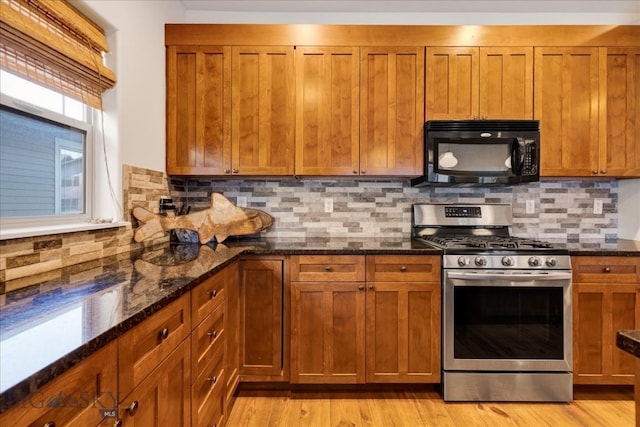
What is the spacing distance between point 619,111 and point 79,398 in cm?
331

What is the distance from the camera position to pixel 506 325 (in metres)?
2.06

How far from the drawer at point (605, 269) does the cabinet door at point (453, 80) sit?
1.17m

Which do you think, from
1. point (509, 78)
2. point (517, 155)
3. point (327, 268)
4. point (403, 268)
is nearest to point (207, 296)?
point (327, 268)

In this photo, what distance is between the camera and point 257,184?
2.73m

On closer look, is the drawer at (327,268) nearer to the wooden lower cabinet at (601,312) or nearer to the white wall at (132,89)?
the white wall at (132,89)

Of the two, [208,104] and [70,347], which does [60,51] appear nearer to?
[208,104]

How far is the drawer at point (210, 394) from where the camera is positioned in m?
1.37

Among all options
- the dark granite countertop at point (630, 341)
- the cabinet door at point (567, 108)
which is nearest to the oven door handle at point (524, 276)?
the cabinet door at point (567, 108)

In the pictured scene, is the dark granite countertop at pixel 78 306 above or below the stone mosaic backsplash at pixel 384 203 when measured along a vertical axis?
below

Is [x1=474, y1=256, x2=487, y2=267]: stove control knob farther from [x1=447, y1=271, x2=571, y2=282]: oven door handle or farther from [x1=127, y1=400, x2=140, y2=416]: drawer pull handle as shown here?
[x1=127, y1=400, x2=140, y2=416]: drawer pull handle

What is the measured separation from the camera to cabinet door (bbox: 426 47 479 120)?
242 centimetres

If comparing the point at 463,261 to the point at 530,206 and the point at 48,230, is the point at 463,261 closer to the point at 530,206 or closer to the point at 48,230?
the point at 530,206

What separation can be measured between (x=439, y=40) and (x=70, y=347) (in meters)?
2.64

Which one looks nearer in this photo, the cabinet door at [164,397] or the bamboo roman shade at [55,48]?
the cabinet door at [164,397]
